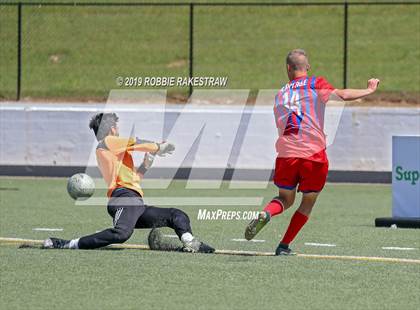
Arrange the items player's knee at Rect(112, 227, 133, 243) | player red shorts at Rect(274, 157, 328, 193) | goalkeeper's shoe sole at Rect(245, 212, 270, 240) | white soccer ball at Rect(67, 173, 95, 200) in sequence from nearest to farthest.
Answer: goalkeeper's shoe sole at Rect(245, 212, 270, 240) → player red shorts at Rect(274, 157, 328, 193) → player's knee at Rect(112, 227, 133, 243) → white soccer ball at Rect(67, 173, 95, 200)

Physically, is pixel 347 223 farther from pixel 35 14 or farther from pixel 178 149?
pixel 35 14

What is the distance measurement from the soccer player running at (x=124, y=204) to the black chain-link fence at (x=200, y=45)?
14.7m

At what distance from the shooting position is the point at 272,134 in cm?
2080

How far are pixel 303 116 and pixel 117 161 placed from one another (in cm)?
192

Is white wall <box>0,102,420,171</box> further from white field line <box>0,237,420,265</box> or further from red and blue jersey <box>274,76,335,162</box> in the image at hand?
red and blue jersey <box>274,76,335,162</box>

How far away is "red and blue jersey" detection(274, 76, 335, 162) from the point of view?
1073cm

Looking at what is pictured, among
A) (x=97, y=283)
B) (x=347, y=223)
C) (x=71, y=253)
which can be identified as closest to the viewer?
(x=97, y=283)

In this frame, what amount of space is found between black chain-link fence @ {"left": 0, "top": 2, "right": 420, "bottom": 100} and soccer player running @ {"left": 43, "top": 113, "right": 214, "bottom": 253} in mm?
14662

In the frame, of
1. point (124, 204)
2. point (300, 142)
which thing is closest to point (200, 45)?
point (124, 204)

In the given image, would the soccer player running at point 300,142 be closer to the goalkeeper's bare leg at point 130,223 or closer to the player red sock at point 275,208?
the player red sock at point 275,208

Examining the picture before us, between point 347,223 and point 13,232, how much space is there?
4.27 m

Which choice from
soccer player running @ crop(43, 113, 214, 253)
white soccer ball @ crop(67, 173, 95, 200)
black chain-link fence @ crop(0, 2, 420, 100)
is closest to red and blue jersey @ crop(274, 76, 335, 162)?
soccer player running @ crop(43, 113, 214, 253)

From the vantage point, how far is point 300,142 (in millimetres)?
10727

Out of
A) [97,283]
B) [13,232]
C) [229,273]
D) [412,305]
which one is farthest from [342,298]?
[13,232]
